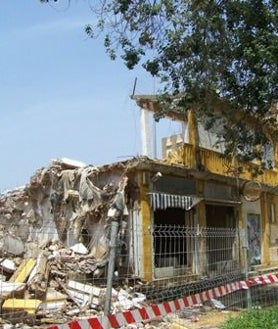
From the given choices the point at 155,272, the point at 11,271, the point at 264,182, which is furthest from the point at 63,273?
the point at 264,182

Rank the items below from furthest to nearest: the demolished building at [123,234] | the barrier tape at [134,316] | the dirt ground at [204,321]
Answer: the demolished building at [123,234] → the dirt ground at [204,321] → the barrier tape at [134,316]

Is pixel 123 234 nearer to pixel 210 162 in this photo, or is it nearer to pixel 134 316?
pixel 210 162

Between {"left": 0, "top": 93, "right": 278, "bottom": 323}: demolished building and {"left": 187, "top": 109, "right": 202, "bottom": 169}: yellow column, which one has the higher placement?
{"left": 187, "top": 109, "right": 202, "bottom": 169}: yellow column

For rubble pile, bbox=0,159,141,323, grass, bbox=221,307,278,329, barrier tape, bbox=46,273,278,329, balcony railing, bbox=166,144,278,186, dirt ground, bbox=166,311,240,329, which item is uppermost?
balcony railing, bbox=166,144,278,186

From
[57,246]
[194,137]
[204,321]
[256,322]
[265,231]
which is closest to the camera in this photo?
[256,322]

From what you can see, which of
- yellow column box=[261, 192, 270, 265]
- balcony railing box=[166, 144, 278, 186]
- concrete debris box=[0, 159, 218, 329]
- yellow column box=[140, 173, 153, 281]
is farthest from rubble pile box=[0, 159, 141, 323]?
yellow column box=[261, 192, 270, 265]

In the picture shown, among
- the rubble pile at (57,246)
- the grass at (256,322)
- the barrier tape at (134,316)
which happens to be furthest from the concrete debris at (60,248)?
the grass at (256,322)

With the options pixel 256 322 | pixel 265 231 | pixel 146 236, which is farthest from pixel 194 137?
pixel 256 322

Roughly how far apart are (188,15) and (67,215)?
831 cm

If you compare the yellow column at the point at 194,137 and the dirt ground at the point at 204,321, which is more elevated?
the yellow column at the point at 194,137

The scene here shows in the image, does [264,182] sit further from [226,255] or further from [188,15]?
[188,15]

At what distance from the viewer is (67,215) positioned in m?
18.2

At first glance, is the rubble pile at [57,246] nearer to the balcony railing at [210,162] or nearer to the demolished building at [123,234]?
the demolished building at [123,234]

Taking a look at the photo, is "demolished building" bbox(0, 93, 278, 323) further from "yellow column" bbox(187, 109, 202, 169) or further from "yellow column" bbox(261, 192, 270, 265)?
"yellow column" bbox(261, 192, 270, 265)
